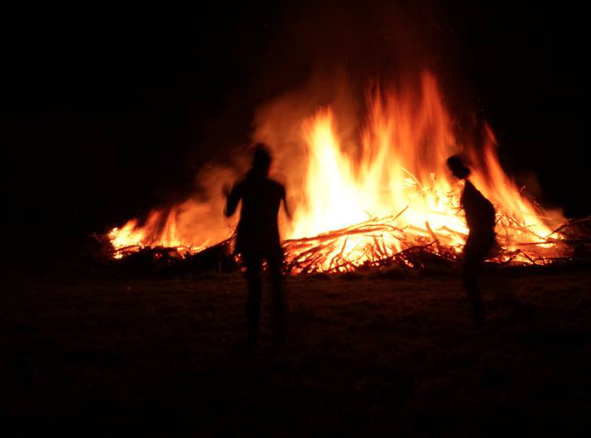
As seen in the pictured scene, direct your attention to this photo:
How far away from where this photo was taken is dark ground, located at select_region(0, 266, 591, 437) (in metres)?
3.12

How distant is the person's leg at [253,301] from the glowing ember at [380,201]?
6.66 m

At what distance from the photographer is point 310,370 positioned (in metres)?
4.15

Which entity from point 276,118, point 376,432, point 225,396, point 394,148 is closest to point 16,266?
point 276,118

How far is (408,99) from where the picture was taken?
1548cm

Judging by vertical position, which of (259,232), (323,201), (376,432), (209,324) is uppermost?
(323,201)

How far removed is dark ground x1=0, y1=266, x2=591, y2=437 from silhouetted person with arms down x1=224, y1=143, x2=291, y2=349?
37 centimetres

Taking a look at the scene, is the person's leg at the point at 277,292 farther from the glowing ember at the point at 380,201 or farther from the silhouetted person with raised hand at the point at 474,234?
the glowing ember at the point at 380,201

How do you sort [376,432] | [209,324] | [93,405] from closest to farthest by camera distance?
[376,432], [93,405], [209,324]

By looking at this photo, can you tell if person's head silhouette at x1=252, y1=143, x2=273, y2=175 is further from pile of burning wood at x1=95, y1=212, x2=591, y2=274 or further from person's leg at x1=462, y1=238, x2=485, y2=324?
Result: pile of burning wood at x1=95, y1=212, x2=591, y2=274

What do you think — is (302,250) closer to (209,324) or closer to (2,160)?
(209,324)

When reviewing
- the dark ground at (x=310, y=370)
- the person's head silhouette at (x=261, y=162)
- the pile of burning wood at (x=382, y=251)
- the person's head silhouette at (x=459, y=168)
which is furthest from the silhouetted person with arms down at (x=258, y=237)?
the pile of burning wood at (x=382, y=251)

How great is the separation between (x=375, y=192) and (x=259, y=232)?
941cm

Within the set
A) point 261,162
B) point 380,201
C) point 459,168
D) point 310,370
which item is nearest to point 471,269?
point 459,168

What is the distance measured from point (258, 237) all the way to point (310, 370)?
1421 millimetres
